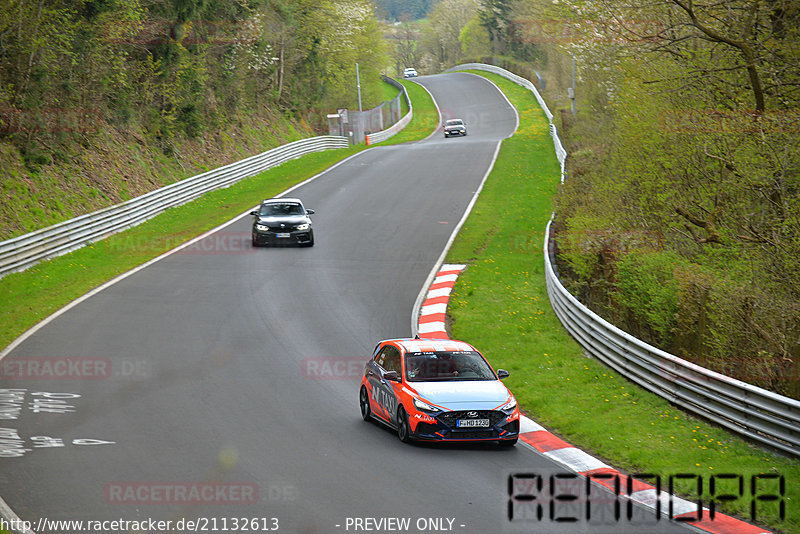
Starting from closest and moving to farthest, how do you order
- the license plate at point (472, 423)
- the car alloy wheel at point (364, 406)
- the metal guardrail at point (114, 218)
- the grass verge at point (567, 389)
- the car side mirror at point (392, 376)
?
the grass verge at point (567, 389) → the license plate at point (472, 423) → the car side mirror at point (392, 376) → the car alloy wheel at point (364, 406) → the metal guardrail at point (114, 218)

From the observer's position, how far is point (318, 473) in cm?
1037

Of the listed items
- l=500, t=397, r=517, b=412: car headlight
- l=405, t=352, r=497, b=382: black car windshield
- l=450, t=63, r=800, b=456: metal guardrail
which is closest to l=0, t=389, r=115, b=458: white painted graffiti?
l=405, t=352, r=497, b=382: black car windshield

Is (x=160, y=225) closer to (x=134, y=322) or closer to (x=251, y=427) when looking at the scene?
(x=134, y=322)

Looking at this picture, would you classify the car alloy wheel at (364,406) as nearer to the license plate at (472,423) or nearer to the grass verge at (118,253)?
the license plate at (472,423)

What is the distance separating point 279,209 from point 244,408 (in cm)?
1657

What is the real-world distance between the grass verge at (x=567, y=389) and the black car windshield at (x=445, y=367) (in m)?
1.27

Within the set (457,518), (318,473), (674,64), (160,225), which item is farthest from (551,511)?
(160,225)

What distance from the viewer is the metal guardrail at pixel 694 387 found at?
1046cm

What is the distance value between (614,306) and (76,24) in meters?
22.7

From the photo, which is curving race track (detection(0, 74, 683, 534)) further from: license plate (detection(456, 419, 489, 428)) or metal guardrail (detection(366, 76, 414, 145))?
metal guardrail (detection(366, 76, 414, 145))

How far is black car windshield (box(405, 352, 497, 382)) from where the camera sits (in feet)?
41.7

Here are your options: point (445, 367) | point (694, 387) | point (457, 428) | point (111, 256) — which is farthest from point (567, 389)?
point (111, 256)

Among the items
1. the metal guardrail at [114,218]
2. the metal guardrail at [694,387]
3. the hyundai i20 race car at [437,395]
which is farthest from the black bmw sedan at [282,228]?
the hyundai i20 race car at [437,395]

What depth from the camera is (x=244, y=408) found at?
533 inches
